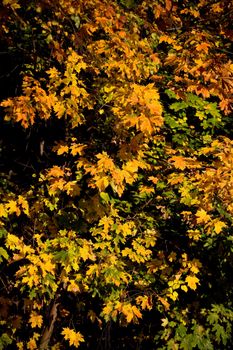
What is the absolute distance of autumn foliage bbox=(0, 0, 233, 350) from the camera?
3869mm

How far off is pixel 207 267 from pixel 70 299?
2.25 meters

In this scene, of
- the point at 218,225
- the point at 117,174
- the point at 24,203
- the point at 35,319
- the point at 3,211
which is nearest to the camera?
the point at 117,174

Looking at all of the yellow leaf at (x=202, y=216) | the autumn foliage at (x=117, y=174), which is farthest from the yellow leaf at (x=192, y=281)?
the yellow leaf at (x=202, y=216)

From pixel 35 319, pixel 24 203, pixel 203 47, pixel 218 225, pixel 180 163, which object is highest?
pixel 203 47

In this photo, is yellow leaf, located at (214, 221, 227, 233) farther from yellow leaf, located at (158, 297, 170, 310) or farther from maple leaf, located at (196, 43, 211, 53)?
maple leaf, located at (196, 43, 211, 53)

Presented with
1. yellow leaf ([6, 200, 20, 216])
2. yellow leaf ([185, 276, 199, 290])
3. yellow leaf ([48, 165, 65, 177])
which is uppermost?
yellow leaf ([48, 165, 65, 177])

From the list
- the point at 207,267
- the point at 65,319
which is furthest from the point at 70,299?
the point at 207,267

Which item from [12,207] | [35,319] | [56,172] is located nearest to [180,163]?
[56,172]

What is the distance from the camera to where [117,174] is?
3518mm

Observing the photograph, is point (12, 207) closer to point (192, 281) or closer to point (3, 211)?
point (3, 211)

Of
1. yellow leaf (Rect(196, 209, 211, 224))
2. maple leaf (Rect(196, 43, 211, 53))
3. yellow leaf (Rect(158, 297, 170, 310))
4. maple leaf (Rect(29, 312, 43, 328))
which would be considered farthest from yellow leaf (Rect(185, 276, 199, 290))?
maple leaf (Rect(196, 43, 211, 53))

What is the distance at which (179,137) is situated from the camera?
526cm

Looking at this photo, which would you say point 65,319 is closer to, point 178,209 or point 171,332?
point 171,332

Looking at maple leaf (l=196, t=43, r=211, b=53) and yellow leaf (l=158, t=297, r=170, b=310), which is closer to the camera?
maple leaf (l=196, t=43, r=211, b=53)
